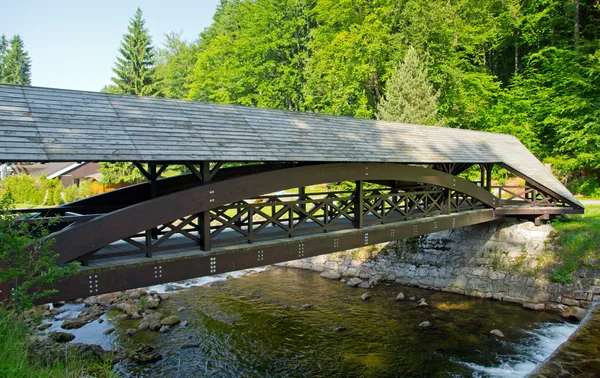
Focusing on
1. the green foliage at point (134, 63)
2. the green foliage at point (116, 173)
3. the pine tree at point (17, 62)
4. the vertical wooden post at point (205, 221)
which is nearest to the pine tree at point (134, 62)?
the green foliage at point (134, 63)

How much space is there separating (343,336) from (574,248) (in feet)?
26.8

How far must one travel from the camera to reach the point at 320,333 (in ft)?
37.5

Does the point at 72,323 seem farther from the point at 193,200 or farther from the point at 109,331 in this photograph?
the point at 193,200

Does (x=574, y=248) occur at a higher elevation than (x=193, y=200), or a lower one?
lower

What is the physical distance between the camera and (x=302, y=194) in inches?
454

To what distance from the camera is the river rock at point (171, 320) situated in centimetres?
1188

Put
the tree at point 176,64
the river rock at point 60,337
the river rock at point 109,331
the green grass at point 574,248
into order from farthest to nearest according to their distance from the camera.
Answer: the tree at point 176,64, the green grass at point 574,248, the river rock at point 109,331, the river rock at point 60,337

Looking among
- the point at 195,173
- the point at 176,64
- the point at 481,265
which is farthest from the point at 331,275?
the point at 176,64

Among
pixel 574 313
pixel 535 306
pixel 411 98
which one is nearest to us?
pixel 574 313

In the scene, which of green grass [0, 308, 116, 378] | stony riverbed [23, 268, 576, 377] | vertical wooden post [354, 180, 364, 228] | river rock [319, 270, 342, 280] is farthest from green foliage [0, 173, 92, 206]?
green grass [0, 308, 116, 378]

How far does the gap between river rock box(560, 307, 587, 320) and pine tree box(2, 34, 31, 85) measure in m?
70.8

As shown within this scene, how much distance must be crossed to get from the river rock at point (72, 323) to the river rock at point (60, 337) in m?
0.82

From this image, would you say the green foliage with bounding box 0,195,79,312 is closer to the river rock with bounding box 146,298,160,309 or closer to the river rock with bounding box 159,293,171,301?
the river rock with bounding box 146,298,160,309

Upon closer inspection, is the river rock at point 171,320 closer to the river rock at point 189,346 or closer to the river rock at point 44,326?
the river rock at point 189,346
